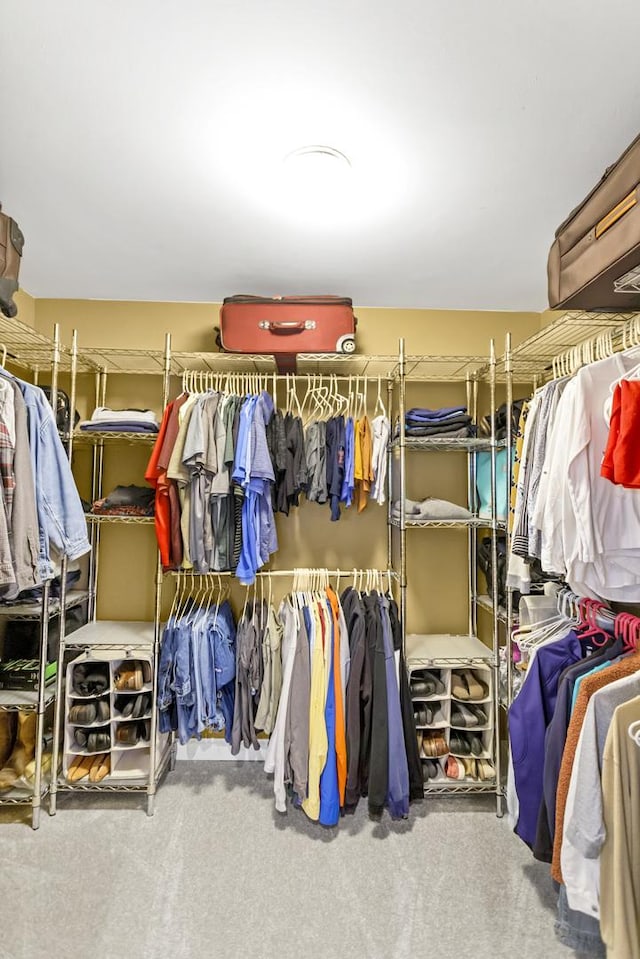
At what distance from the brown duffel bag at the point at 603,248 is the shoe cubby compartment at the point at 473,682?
1748mm

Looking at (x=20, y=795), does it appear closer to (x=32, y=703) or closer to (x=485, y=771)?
(x=32, y=703)

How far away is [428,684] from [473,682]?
0.25 metres

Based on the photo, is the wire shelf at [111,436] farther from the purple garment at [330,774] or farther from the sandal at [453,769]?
the sandal at [453,769]

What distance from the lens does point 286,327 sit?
A: 251 cm

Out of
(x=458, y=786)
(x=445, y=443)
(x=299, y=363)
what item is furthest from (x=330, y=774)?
(x=299, y=363)

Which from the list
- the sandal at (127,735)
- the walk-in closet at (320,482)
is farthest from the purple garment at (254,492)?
the sandal at (127,735)

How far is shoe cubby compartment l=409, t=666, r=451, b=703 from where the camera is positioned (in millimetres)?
2467

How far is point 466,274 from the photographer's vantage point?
2.57 metres

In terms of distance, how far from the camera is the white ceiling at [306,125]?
3.98 ft

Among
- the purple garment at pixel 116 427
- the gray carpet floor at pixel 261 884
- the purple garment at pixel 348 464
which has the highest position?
the purple garment at pixel 116 427

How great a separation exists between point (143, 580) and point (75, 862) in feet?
4.32

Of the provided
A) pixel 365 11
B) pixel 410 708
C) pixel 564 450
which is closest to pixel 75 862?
pixel 410 708

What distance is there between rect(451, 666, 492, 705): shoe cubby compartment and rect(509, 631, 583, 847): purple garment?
0.74 meters

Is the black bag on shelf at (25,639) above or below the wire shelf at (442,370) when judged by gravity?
below
